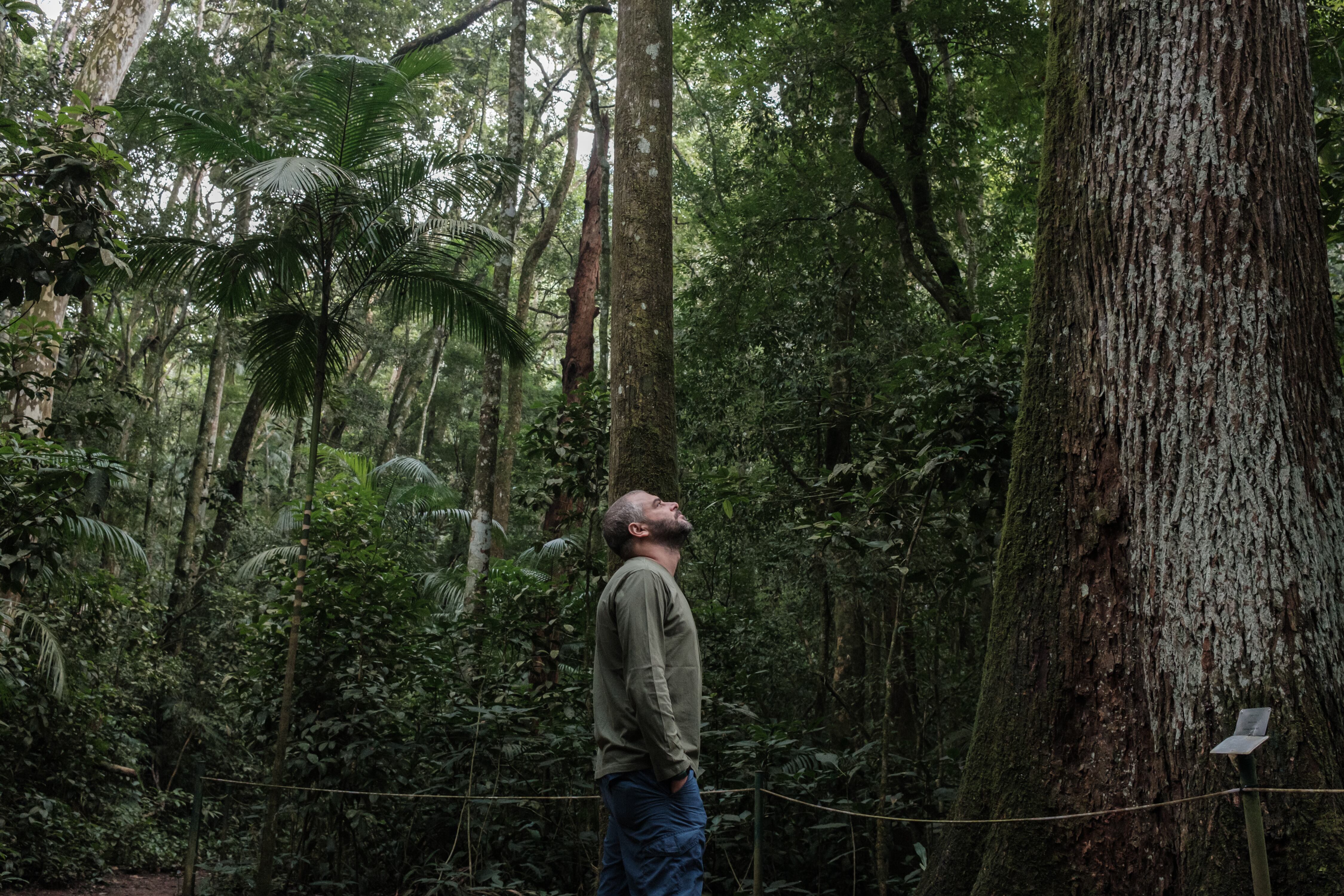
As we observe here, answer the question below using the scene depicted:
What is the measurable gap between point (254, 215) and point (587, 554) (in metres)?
11.1

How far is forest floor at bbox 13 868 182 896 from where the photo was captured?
672 cm

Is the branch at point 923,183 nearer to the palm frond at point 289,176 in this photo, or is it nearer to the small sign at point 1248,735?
the palm frond at point 289,176

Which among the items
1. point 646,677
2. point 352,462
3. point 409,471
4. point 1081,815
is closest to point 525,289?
point 409,471

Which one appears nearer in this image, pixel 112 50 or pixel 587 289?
pixel 112 50

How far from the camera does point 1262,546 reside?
245 centimetres

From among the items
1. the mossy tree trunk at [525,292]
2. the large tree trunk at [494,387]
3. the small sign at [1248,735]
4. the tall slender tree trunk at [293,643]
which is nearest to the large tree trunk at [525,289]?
the mossy tree trunk at [525,292]

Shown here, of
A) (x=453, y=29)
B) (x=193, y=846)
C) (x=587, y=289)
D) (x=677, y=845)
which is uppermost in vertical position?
(x=453, y=29)

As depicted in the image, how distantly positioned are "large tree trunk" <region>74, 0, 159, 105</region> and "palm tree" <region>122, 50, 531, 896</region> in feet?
10.9

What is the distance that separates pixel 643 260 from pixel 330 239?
2525mm

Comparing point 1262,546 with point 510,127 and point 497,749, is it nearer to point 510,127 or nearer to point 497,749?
point 497,749

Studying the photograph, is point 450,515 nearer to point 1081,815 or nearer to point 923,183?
point 923,183

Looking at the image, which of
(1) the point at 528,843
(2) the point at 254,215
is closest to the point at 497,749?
(1) the point at 528,843

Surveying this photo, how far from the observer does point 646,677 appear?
2.59m

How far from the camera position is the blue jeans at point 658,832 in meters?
2.55
